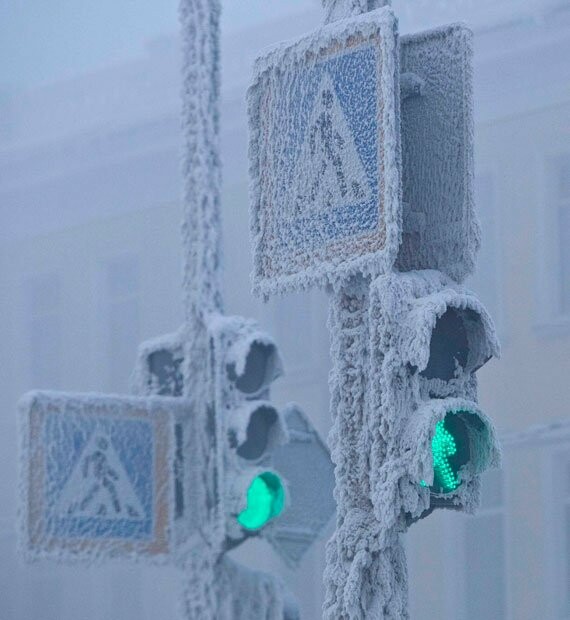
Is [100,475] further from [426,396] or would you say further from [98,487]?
[426,396]

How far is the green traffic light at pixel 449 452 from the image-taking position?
5.13 m

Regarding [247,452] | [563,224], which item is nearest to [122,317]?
[563,224]

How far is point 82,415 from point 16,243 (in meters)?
13.9

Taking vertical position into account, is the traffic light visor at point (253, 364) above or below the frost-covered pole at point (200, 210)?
below

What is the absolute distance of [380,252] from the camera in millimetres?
5180

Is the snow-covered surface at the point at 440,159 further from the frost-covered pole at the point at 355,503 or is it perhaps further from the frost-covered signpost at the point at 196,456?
the frost-covered signpost at the point at 196,456

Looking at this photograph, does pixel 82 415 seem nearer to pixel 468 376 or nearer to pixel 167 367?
pixel 167 367

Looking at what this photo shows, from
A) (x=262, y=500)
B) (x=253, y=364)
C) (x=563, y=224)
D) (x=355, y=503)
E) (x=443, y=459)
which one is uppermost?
(x=563, y=224)

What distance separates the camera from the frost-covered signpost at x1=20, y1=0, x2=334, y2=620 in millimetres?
7703

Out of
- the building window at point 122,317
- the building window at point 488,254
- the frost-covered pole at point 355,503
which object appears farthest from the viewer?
the building window at point 122,317

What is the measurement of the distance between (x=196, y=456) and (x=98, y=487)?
505 mm

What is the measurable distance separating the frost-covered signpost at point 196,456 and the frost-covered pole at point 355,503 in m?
2.49

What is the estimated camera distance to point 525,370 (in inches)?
607

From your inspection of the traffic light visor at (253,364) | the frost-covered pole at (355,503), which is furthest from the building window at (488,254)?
the frost-covered pole at (355,503)
